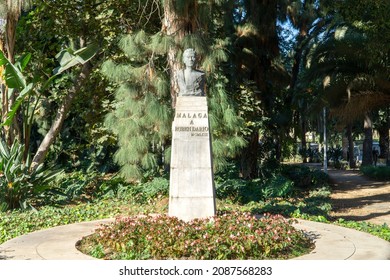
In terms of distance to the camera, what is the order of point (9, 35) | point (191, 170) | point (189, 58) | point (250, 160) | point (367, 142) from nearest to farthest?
point (191, 170)
point (189, 58)
point (9, 35)
point (250, 160)
point (367, 142)

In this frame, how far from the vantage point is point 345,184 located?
2033 cm

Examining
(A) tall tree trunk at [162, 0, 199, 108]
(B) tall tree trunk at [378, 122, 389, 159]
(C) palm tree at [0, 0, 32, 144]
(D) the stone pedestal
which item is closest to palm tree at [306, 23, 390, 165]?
(A) tall tree trunk at [162, 0, 199, 108]

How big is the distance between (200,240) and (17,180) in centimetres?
666

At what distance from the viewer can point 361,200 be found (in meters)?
15.5

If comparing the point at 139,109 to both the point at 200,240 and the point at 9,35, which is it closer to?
the point at 9,35

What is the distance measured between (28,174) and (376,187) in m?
12.9

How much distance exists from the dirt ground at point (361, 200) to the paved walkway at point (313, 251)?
3236 millimetres

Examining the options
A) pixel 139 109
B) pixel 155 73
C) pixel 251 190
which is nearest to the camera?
pixel 139 109

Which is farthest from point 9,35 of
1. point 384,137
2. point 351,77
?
point 384,137

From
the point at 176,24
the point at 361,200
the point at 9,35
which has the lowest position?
the point at 361,200

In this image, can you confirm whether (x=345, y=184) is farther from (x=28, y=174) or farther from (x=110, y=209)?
(x=28, y=174)

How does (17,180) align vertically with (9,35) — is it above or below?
below

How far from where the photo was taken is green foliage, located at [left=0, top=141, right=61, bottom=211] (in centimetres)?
1184

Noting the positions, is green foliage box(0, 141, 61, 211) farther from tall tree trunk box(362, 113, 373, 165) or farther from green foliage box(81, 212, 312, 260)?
tall tree trunk box(362, 113, 373, 165)
